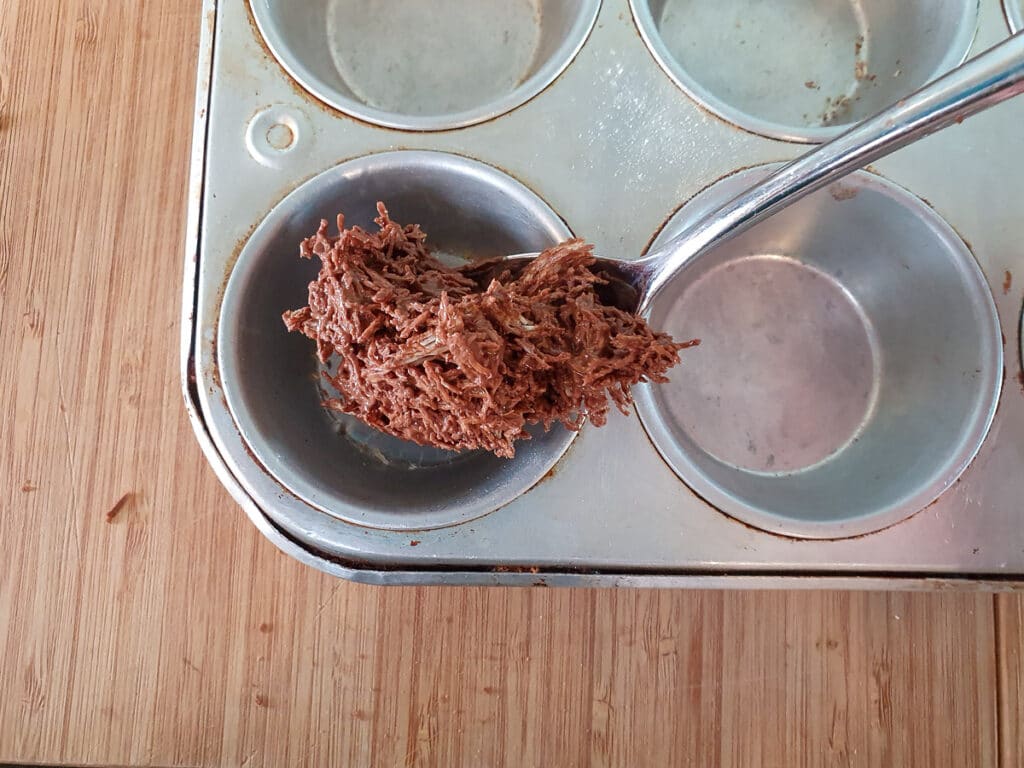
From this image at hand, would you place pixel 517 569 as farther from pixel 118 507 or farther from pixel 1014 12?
pixel 1014 12

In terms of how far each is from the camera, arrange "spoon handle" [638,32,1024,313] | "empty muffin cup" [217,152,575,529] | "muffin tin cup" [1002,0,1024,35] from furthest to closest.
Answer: "muffin tin cup" [1002,0,1024,35] < "empty muffin cup" [217,152,575,529] < "spoon handle" [638,32,1024,313]

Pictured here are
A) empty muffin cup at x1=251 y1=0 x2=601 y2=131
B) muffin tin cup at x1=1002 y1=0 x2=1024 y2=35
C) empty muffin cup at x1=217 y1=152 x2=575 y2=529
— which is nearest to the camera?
empty muffin cup at x1=217 y1=152 x2=575 y2=529

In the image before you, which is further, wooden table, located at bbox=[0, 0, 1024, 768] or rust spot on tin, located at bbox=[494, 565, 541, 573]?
wooden table, located at bbox=[0, 0, 1024, 768]

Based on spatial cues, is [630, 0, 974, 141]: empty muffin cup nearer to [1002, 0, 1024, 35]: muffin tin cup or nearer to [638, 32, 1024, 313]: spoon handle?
[1002, 0, 1024, 35]: muffin tin cup

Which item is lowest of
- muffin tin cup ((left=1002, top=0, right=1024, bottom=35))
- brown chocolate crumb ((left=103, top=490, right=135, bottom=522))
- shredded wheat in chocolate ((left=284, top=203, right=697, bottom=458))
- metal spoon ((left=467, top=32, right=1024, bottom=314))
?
brown chocolate crumb ((left=103, top=490, right=135, bottom=522))

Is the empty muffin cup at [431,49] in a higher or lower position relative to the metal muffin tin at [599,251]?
higher

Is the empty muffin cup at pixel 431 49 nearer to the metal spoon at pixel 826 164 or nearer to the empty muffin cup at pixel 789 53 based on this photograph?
the empty muffin cup at pixel 789 53

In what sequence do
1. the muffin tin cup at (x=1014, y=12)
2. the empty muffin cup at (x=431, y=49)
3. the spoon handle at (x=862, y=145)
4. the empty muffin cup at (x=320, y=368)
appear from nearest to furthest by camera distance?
1. the spoon handle at (x=862, y=145)
2. the empty muffin cup at (x=320, y=368)
3. the muffin tin cup at (x=1014, y=12)
4. the empty muffin cup at (x=431, y=49)

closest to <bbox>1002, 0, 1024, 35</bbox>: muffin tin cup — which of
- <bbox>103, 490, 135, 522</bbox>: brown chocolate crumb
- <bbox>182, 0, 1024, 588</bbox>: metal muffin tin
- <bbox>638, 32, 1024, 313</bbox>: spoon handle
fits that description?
<bbox>182, 0, 1024, 588</bbox>: metal muffin tin

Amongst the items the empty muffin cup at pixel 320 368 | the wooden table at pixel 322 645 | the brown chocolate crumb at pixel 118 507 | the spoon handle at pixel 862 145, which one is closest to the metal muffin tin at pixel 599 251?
the empty muffin cup at pixel 320 368
